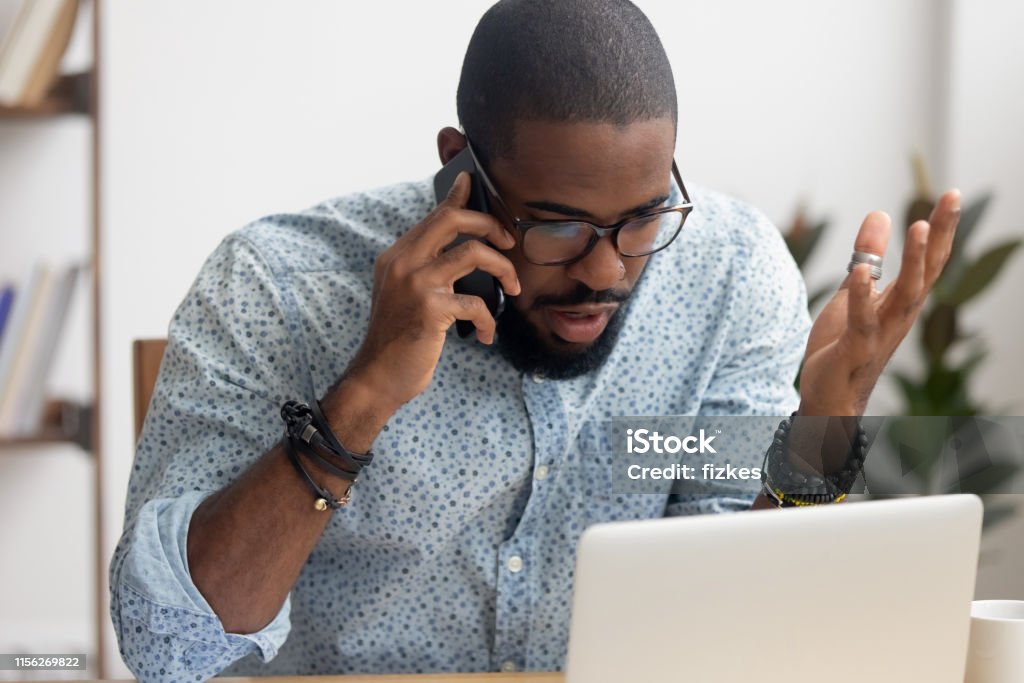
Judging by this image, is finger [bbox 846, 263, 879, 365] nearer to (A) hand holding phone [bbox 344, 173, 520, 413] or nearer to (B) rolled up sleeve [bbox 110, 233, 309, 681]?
(A) hand holding phone [bbox 344, 173, 520, 413]

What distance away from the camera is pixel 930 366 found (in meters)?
2.31

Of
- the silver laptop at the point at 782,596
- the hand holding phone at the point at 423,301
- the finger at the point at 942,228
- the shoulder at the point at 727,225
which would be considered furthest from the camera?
the shoulder at the point at 727,225

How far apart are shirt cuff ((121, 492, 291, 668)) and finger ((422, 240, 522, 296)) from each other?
35 cm

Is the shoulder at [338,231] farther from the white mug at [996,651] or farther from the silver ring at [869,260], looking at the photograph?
the white mug at [996,651]

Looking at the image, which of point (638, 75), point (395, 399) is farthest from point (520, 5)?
point (395, 399)

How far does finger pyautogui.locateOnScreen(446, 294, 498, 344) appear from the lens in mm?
1155

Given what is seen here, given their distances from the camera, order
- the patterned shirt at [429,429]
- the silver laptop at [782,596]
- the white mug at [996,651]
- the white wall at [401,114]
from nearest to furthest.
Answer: the silver laptop at [782,596] → the white mug at [996,651] → the patterned shirt at [429,429] → the white wall at [401,114]

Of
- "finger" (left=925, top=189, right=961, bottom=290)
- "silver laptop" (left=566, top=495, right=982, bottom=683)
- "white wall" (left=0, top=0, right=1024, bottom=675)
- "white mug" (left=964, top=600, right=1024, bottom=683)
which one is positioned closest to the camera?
"silver laptop" (left=566, top=495, right=982, bottom=683)

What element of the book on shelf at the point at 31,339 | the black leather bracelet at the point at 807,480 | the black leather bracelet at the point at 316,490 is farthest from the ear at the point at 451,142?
the book on shelf at the point at 31,339

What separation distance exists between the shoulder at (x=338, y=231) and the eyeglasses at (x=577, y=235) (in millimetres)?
246

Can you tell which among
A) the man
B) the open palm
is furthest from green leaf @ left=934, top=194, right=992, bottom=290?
the open palm

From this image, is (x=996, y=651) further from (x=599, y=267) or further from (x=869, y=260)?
(x=599, y=267)

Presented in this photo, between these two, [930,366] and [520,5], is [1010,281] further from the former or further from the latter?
[520,5]

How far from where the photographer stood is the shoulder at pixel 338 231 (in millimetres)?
1364
